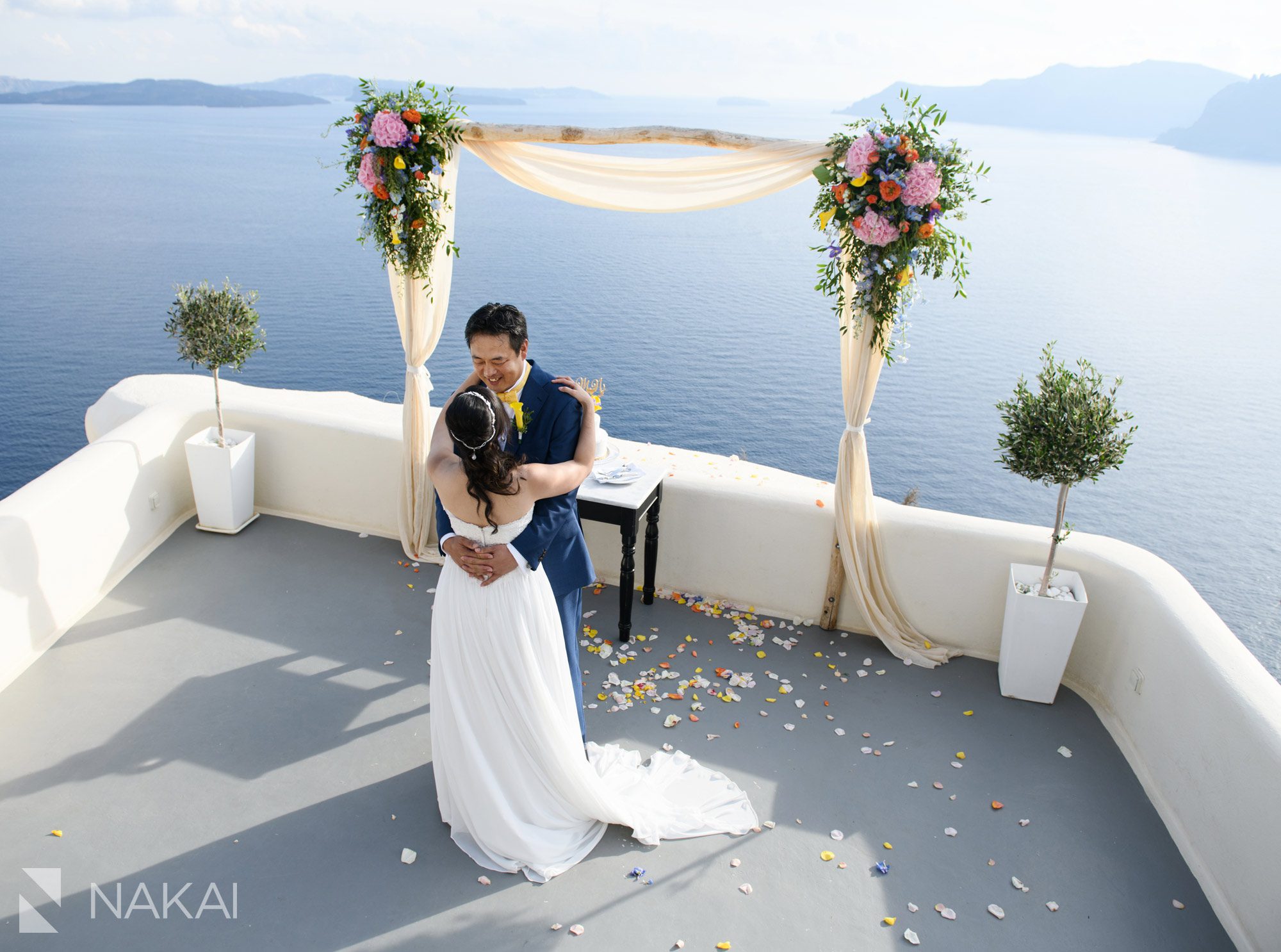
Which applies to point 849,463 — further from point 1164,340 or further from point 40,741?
point 1164,340

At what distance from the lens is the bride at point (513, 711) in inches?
103

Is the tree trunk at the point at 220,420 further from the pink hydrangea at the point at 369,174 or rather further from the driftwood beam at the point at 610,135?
the driftwood beam at the point at 610,135

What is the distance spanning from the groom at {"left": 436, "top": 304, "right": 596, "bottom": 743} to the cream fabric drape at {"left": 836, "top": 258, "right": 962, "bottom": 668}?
1425mm

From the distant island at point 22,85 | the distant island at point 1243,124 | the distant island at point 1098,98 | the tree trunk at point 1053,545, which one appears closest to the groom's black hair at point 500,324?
the tree trunk at point 1053,545

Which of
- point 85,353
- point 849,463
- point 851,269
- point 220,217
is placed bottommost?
point 85,353

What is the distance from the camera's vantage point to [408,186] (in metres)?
4.07

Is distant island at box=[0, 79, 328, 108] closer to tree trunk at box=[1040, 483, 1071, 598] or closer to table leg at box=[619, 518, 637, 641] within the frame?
table leg at box=[619, 518, 637, 641]

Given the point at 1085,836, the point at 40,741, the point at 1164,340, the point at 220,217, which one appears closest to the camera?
the point at 1085,836

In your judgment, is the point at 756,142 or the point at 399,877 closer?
the point at 399,877

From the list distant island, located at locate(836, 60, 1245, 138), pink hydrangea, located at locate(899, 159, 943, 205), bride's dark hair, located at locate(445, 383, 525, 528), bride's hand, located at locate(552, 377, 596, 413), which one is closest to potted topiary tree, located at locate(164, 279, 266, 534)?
bride's hand, located at locate(552, 377, 596, 413)

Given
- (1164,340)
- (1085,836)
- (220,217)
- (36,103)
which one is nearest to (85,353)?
(220,217)

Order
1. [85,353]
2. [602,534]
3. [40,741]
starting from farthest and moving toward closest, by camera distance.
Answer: [85,353] < [602,534] < [40,741]

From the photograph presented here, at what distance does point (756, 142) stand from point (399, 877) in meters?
3.02

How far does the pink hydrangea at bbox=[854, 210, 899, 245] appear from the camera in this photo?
3.42 meters
